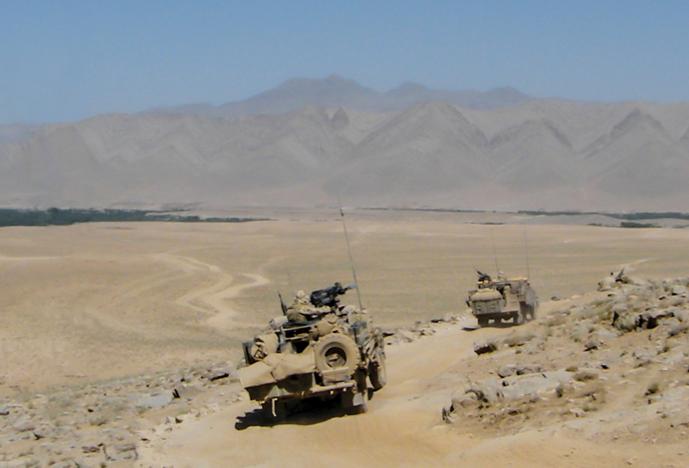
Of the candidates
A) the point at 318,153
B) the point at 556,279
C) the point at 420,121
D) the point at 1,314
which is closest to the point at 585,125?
the point at 420,121

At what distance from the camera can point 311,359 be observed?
52.3ft

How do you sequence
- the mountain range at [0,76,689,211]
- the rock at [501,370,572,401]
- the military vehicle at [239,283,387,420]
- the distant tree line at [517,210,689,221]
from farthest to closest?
1. the mountain range at [0,76,689,211]
2. the distant tree line at [517,210,689,221]
3. the military vehicle at [239,283,387,420]
4. the rock at [501,370,572,401]

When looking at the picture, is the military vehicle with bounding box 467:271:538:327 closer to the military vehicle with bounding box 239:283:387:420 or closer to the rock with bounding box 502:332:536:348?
the rock with bounding box 502:332:536:348

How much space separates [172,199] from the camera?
173 metres

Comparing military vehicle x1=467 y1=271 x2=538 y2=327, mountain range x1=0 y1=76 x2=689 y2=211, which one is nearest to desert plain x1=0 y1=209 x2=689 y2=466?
military vehicle x1=467 y1=271 x2=538 y2=327

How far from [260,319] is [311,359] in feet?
72.6

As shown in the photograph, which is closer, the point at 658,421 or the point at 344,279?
the point at 658,421

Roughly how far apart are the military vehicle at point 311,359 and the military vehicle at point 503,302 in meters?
8.29

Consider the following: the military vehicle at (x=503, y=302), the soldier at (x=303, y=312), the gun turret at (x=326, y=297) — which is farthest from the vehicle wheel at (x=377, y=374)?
the military vehicle at (x=503, y=302)

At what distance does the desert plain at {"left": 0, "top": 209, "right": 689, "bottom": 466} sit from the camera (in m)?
13.8

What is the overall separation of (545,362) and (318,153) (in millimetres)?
180295

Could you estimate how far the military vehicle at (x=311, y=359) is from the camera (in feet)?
51.9

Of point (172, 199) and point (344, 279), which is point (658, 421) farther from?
point (172, 199)

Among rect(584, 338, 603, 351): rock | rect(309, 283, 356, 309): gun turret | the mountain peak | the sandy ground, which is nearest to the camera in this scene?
the sandy ground
